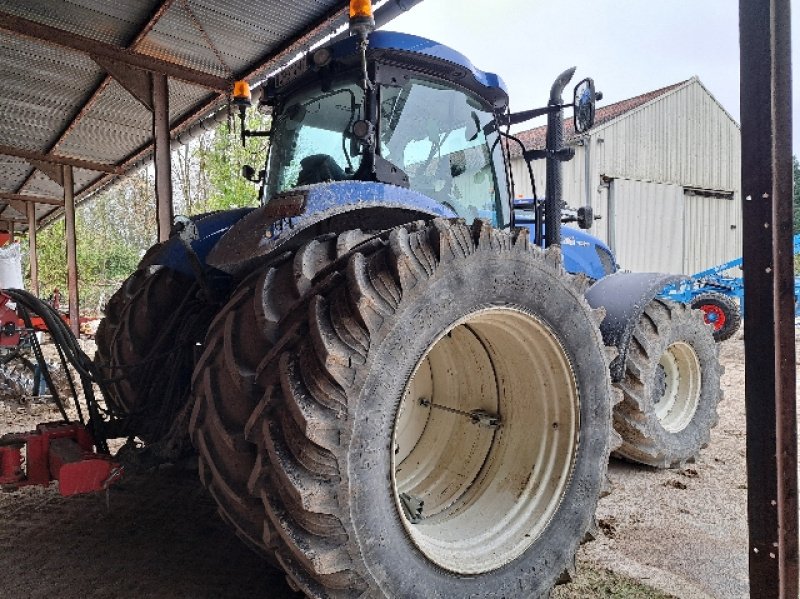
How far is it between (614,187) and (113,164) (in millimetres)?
12337

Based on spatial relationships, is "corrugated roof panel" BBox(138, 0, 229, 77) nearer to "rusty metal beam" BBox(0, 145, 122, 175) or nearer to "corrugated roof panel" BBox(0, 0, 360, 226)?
"corrugated roof panel" BBox(0, 0, 360, 226)

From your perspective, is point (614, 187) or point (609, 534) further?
point (614, 187)

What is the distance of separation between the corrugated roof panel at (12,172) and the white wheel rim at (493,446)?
12.9m

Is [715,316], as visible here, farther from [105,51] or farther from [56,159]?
[56,159]

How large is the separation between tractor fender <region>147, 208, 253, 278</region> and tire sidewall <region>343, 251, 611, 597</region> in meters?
1.27

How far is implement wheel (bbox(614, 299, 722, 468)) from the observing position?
137 inches

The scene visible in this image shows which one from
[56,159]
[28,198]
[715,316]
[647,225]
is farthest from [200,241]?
[647,225]

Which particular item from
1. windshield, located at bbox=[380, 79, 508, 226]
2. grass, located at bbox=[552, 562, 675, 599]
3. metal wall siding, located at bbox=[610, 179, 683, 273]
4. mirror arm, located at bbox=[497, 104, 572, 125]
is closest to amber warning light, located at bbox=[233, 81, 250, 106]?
windshield, located at bbox=[380, 79, 508, 226]

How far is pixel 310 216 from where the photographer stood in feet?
6.35

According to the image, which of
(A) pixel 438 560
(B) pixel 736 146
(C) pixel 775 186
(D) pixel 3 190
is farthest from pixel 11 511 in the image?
(B) pixel 736 146

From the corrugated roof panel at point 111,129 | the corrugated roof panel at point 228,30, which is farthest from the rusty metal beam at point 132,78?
the corrugated roof panel at point 111,129

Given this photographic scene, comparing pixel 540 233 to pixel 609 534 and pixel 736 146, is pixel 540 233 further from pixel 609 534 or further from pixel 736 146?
pixel 736 146

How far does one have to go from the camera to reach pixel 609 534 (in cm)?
268

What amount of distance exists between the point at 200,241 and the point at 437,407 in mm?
1264
